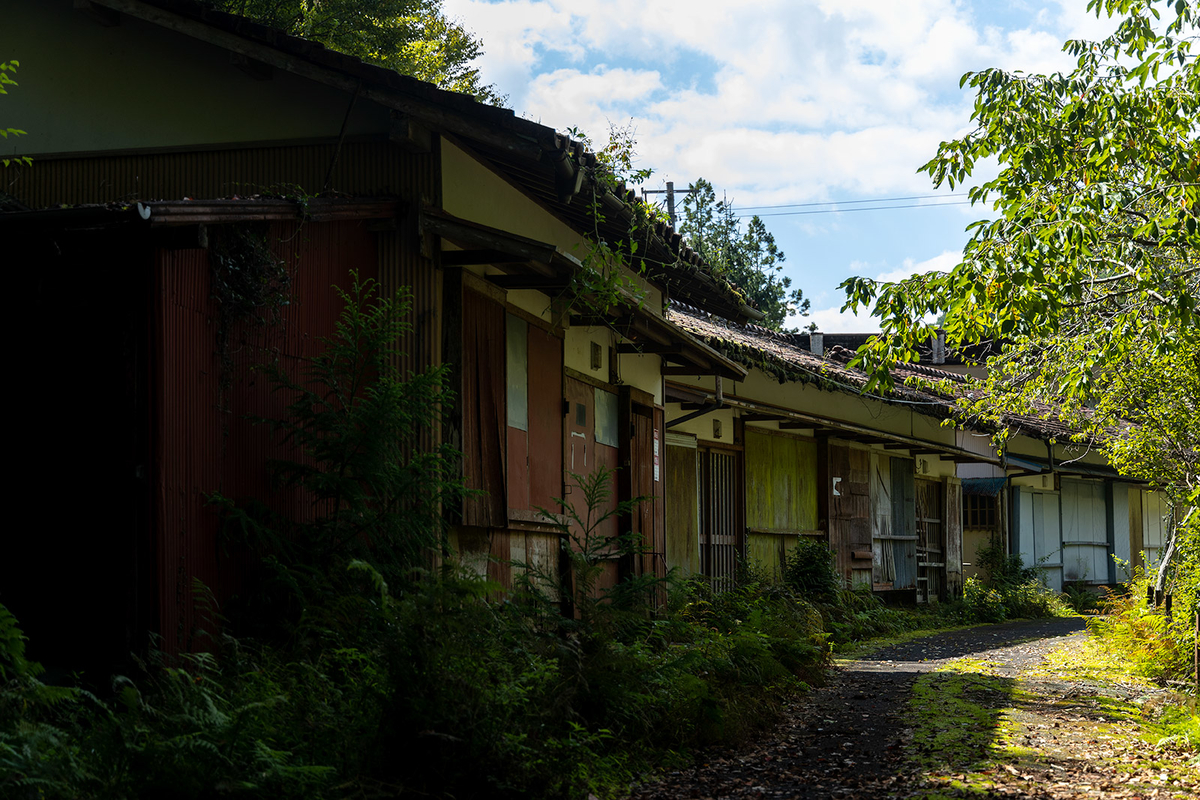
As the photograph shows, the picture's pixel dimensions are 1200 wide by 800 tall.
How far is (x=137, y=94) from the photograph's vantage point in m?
7.96

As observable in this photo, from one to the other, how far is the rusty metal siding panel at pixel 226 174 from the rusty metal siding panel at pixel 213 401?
0.50 meters

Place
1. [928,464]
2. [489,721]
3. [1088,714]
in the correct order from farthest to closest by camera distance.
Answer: [928,464]
[1088,714]
[489,721]

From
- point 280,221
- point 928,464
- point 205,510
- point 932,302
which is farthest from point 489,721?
point 928,464

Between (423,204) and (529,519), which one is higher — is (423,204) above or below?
above

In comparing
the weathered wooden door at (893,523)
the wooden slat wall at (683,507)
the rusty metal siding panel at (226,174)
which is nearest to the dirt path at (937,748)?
the wooden slat wall at (683,507)

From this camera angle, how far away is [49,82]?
814cm

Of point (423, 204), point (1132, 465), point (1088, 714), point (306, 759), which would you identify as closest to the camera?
point (306, 759)

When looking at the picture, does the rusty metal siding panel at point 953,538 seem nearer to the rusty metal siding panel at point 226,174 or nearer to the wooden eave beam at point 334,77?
the wooden eave beam at point 334,77

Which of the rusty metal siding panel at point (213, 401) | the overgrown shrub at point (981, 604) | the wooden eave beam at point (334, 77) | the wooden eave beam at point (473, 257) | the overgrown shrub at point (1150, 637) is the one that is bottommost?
the overgrown shrub at point (981, 604)

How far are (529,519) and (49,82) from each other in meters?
4.86

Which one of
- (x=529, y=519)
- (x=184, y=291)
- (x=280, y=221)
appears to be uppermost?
(x=280, y=221)

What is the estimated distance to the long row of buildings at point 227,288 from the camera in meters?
5.73

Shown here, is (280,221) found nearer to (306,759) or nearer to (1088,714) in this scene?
(306,759)

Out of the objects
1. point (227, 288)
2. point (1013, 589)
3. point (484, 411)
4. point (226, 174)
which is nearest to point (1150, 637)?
point (484, 411)
